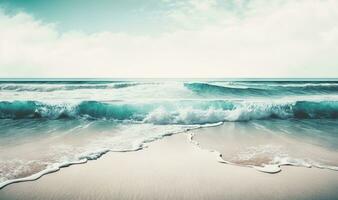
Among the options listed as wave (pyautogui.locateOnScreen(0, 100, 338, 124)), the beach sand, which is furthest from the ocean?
the beach sand

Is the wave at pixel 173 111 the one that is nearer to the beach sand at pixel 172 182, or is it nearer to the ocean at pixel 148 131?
the ocean at pixel 148 131

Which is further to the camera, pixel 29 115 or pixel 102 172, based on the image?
pixel 29 115

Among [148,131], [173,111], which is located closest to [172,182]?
[148,131]

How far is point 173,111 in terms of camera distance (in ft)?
36.0

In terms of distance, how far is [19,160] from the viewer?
4.80 m

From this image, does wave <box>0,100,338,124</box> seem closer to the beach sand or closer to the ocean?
the ocean

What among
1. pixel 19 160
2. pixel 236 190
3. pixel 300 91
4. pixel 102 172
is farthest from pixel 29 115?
pixel 300 91

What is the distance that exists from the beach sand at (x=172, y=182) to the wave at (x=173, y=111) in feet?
16.0

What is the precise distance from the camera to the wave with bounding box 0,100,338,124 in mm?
9844

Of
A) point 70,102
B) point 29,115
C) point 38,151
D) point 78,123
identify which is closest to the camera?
point 38,151

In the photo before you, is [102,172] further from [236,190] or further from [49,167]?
[236,190]

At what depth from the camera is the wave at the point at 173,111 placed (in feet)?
32.3

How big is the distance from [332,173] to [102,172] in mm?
3746

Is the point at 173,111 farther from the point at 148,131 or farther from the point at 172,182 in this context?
the point at 172,182
